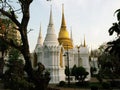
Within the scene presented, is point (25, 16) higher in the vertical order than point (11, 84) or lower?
higher

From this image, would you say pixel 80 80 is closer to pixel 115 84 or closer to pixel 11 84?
pixel 115 84

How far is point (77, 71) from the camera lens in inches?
1800

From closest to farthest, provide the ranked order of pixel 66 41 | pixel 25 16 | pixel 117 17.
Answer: pixel 25 16 < pixel 117 17 < pixel 66 41

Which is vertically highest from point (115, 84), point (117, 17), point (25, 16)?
point (117, 17)

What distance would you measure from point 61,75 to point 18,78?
35790 mm

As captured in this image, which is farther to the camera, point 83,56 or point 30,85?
point 83,56

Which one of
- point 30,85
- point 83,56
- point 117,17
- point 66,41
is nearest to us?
point 30,85

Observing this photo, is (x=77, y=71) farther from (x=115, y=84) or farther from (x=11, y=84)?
(x=11, y=84)

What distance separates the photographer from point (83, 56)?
63938 mm

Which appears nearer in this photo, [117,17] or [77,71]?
[117,17]

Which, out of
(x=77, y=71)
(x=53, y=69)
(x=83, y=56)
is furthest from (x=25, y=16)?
(x=83, y=56)

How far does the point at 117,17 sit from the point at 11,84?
61.8 feet

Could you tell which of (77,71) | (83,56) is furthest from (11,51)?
(83,56)

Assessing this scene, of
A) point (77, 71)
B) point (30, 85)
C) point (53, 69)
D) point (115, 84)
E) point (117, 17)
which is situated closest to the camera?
point (30, 85)
